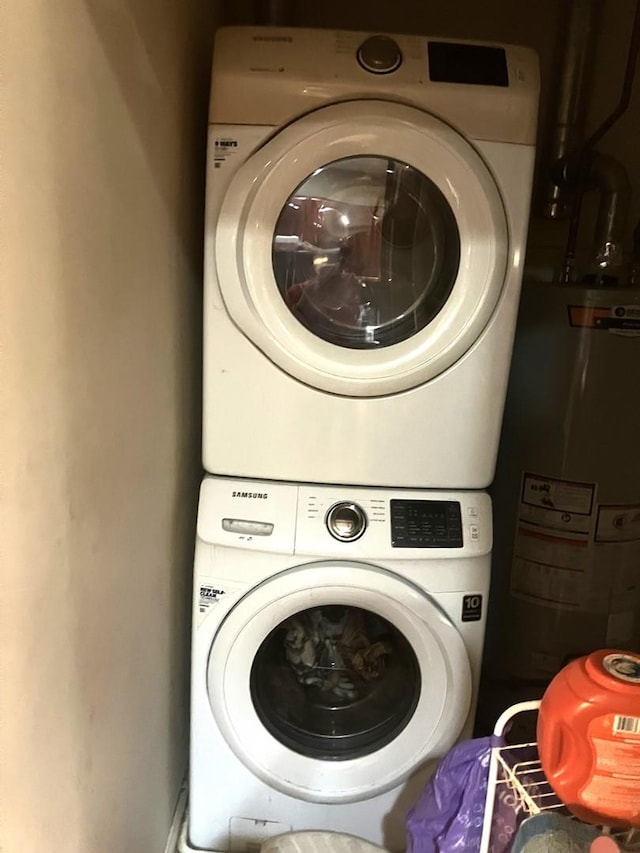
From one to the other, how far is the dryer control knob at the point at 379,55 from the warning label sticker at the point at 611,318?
0.56 meters

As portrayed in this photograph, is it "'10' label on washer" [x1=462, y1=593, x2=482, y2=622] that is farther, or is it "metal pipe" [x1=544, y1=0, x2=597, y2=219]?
"metal pipe" [x1=544, y1=0, x2=597, y2=219]

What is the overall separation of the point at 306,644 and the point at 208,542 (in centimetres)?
31

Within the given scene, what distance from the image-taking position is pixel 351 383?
1252mm

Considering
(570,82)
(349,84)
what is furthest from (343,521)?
(570,82)

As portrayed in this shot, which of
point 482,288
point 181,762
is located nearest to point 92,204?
point 482,288

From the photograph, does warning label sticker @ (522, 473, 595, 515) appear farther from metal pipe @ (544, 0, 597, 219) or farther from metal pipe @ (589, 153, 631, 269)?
metal pipe @ (544, 0, 597, 219)

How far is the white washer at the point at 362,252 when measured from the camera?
1194 millimetres

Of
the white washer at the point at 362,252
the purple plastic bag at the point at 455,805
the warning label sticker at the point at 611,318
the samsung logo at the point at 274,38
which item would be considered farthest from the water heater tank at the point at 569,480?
the samsung logo at the point at 274,38

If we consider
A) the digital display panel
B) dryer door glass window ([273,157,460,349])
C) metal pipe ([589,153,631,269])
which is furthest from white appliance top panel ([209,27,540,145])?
metal pipe ([589,153,631,269])

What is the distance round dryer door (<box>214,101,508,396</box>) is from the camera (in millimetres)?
1189

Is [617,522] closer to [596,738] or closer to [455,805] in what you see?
[455,805]

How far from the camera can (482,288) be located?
3.99 feet

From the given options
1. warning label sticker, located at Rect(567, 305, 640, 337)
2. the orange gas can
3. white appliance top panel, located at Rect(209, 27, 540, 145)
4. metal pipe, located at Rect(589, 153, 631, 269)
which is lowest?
the orange gas can

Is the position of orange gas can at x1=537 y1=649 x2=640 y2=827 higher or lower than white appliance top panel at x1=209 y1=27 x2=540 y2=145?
lower
